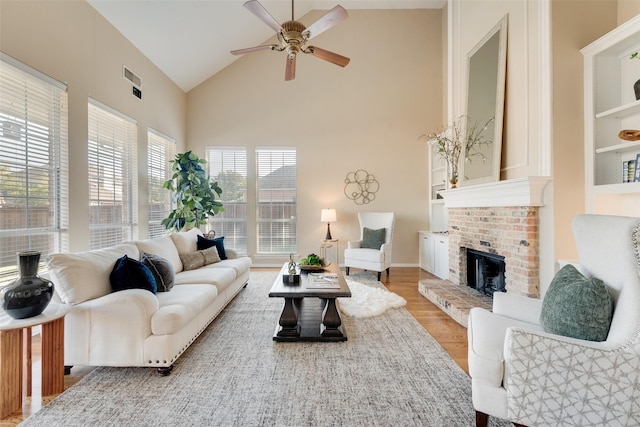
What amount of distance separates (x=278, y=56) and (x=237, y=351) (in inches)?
220

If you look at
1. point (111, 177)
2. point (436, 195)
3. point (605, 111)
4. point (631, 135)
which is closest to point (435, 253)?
point (436, 195)

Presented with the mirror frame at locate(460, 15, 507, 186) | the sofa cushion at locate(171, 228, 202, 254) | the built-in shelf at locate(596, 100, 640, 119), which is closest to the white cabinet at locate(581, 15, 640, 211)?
the built-in shelf at locate(596, 100, 640, 119)

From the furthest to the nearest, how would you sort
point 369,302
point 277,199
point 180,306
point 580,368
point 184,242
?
point 277,199
point 184,242
point 369,302
point 180,306
point 580,368

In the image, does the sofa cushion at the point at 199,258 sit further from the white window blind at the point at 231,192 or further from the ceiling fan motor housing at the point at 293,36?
the ceiling fan motor housing at the point at 293,36

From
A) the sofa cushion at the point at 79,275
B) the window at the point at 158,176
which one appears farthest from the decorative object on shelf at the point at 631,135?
the window at the point at 158,176

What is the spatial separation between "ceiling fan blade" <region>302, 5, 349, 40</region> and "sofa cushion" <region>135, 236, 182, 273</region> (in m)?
2.66

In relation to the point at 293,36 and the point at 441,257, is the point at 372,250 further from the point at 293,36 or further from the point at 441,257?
the point at 293,36

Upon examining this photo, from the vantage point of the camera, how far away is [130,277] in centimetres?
248

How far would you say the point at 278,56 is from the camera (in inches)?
241

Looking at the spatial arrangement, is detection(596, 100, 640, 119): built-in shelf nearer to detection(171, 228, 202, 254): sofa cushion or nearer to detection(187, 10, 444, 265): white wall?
detection(187, 10, 444, 265): white wall

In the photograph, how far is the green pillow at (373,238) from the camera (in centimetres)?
550

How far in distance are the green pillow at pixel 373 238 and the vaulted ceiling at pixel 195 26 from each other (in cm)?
414

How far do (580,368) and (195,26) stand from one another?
18.4 feet

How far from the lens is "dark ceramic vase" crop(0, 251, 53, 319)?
70.2 inches
